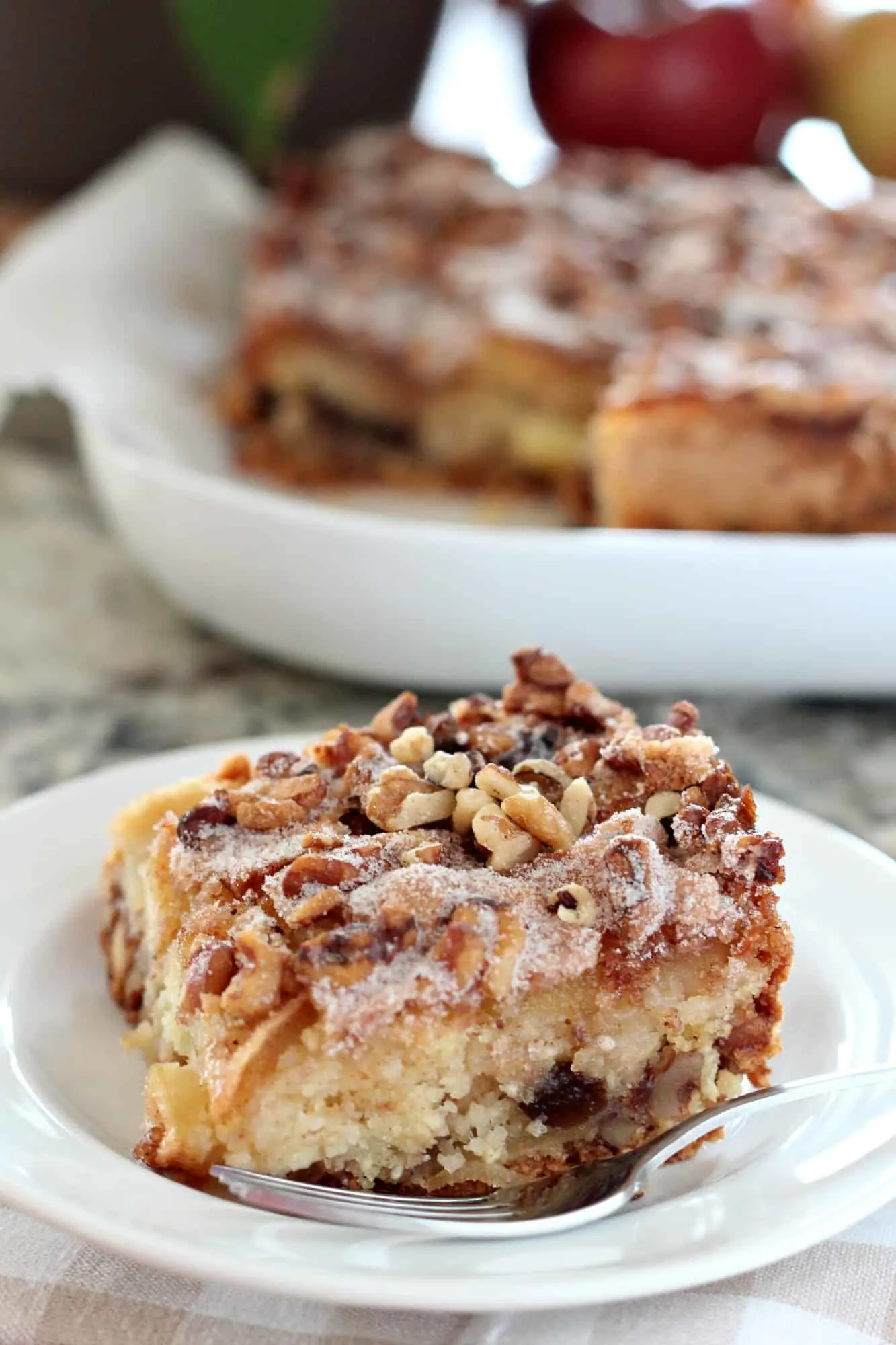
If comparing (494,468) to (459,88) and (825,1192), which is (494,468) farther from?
(825,1192)

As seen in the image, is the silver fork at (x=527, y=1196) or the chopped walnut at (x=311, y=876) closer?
the silver fork at (x=527, y=1196)

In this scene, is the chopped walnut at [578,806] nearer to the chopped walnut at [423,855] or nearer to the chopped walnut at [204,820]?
the chopped walnut at [423,855]

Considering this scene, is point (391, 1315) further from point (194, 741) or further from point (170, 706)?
point (170, 706)

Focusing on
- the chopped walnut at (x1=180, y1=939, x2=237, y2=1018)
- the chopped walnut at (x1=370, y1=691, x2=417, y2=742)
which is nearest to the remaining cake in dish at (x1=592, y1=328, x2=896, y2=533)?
the chopped walnut at (x1=370, y1=691, x2=417, y2=742)

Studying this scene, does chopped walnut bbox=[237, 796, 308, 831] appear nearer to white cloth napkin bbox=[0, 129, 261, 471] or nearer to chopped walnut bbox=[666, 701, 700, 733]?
chopped walnut bbox=[666, 701, 700, 733]

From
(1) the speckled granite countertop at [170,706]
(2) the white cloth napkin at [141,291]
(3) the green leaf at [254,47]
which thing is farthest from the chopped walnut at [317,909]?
(3) the green leaf at [254,47]

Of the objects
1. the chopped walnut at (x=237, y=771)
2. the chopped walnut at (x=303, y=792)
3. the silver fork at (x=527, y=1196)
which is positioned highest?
the chopped walnut at (x=303, y=792)
